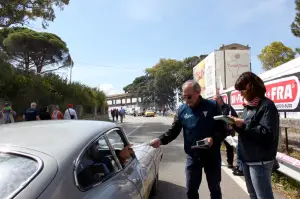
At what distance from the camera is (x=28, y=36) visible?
32625mm

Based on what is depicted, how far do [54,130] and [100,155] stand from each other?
0.47m

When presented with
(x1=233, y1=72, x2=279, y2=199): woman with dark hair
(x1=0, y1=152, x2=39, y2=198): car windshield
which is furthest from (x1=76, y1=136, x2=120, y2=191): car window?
(x1=233, y1=72, x2=279, y2=199): woman with dark hair

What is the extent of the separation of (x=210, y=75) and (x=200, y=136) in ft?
64.2

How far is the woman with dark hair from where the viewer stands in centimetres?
260

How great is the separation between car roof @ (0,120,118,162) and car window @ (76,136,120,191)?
0.32 ft

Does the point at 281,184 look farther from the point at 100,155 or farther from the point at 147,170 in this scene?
the point at 100,155

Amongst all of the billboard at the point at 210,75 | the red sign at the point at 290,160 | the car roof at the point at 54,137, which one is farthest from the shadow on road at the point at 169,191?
the billboard at the point at 210,75

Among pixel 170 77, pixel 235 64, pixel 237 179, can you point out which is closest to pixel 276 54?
pixel 170 77

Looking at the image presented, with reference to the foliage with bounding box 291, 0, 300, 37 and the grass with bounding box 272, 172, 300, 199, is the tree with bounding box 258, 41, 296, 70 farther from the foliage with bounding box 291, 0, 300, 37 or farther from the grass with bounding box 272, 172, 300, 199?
the grass with bounding box 272, 172, 300, 199

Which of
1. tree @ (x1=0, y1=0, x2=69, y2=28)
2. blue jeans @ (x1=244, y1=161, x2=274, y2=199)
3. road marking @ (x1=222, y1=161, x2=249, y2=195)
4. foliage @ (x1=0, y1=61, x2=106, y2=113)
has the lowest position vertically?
road marking @ (x1=222, y1=161, x2=249, y2=195)

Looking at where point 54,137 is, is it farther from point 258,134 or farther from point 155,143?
point 258,134

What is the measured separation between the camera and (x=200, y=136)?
10.6 ft

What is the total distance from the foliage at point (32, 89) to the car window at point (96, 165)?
16.4 meters

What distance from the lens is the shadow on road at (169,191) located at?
482cm
